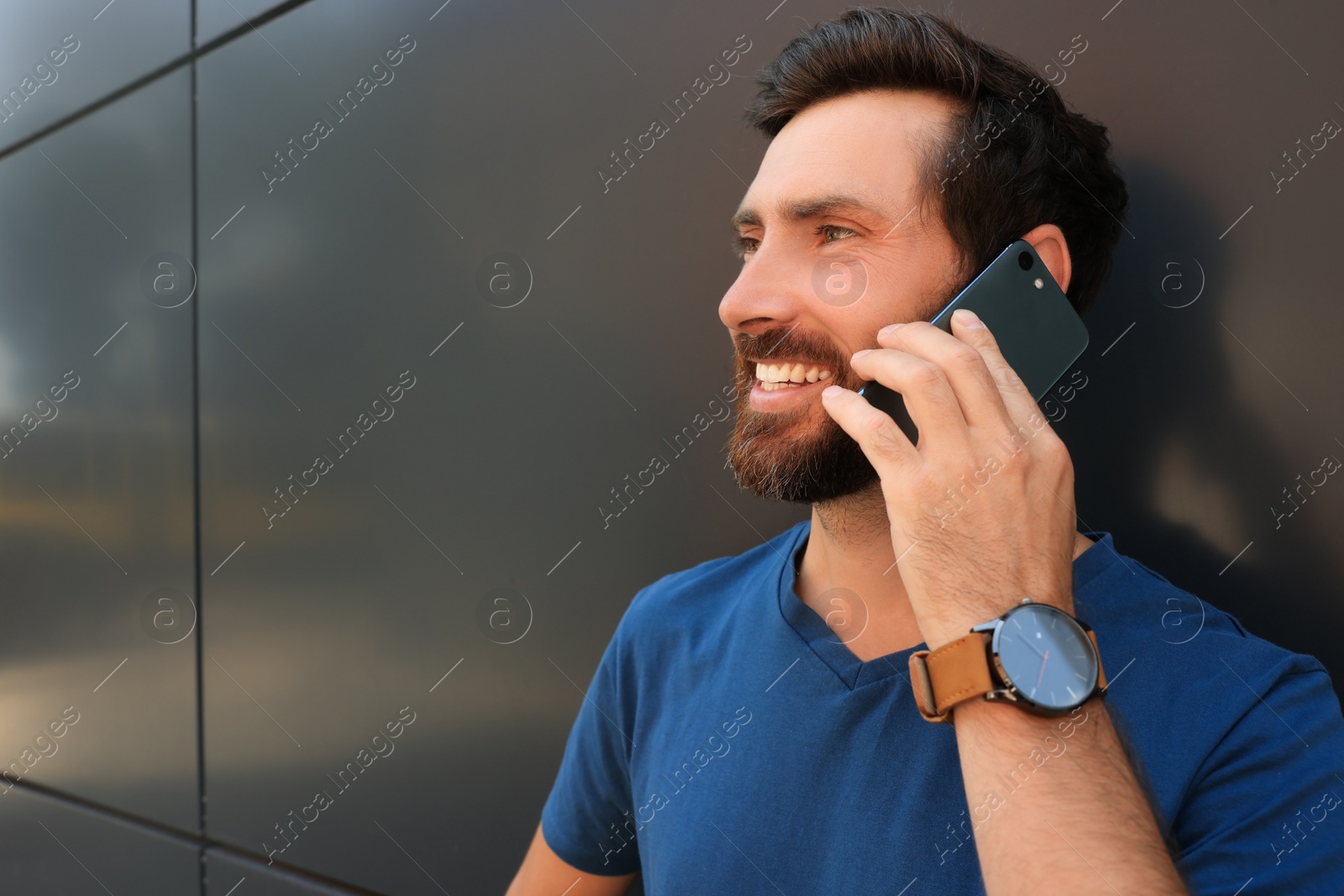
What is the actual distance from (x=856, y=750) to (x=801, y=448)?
0.40 m

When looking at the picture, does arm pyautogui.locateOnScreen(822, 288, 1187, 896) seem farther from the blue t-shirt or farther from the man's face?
the man's face

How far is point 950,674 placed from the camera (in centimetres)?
94

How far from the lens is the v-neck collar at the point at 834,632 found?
1.14 meters

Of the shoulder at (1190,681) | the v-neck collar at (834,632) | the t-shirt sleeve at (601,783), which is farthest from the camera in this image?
the t-shirt sleeve at (601,783)

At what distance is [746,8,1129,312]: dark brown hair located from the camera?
4.28 feet

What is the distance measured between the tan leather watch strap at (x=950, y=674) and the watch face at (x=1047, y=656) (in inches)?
0.8

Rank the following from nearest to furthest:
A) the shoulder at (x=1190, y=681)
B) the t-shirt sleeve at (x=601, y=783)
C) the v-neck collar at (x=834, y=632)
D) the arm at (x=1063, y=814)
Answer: the arm at (x=1063, y=814), the shoulder at (x=1190, y=681), the v-neck collar at (x=834, y=632), the t-shirt sleeve at (x=601, y=783)

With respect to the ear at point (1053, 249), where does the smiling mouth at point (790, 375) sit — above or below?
above

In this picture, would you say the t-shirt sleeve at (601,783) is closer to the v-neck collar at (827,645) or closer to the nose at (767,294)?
the v-neck collar at (827,645)

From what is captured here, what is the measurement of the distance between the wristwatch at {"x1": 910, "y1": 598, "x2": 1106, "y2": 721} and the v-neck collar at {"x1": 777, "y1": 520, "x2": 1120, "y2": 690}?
0.16 meters

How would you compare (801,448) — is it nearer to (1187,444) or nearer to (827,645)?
(827,645)

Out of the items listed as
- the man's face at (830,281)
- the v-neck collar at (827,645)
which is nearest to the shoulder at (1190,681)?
the v-neck collar at (827,645)

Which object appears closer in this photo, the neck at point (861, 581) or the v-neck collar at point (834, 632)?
the v-neck collar at point (834, 632)

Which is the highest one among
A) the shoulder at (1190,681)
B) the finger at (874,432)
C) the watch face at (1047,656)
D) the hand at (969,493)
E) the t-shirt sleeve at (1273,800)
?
the finger at (874,432)
